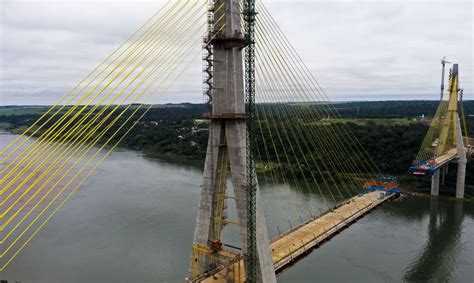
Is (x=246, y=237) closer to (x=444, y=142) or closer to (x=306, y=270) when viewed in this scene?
(x=306, y=270)

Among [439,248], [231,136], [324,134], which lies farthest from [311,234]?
[324,134]

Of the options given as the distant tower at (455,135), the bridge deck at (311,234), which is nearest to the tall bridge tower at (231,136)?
the bridge deck at (311,234)

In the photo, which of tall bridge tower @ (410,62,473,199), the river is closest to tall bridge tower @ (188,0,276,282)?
the river

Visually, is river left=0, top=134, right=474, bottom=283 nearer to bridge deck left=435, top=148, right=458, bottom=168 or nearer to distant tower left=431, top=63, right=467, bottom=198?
distant tower left=431, top=63, right=467, bottom=198

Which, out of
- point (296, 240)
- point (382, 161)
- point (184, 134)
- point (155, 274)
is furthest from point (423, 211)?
point (184, 134)

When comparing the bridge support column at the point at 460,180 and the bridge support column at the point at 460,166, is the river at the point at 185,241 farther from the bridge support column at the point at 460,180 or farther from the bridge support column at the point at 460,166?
the bridge support column at the point at 460,166

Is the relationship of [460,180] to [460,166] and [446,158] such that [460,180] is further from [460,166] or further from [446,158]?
[446,158]
